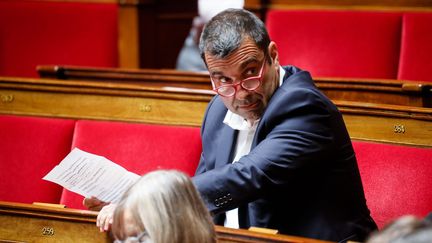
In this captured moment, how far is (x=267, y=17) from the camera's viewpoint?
1.62 m

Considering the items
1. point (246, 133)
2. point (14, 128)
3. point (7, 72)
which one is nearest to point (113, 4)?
point (7, 72)

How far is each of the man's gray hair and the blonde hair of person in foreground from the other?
0.33 m

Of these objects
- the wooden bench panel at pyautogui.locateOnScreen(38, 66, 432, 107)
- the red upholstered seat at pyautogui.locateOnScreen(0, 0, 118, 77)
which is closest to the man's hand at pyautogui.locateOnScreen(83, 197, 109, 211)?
the wooden bench panel at pyautogui.locateOnScreen(38, 66, 432, 107)

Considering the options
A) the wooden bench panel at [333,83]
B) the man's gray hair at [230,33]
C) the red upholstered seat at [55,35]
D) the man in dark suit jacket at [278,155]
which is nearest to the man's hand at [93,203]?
the man in dark suit jacket at [278,155]

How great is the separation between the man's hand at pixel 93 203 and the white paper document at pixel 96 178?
1 cm

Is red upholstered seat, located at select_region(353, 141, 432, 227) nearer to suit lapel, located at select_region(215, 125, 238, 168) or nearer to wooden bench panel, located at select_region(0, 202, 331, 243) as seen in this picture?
suit lapel, located at select_region(215, 125, 238, 168)

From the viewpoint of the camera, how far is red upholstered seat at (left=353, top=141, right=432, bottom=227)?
1005mm

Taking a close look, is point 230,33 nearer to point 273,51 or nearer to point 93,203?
point 273,51

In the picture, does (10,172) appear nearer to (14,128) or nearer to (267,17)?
(14,128)

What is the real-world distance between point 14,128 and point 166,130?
0.26 meters

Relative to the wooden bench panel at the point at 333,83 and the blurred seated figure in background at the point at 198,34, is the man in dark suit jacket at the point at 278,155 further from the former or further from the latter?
the blurred seated figure in background at the point at 198,34

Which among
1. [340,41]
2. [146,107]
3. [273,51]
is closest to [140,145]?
[146,107]

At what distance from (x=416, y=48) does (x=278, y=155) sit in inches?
27.1

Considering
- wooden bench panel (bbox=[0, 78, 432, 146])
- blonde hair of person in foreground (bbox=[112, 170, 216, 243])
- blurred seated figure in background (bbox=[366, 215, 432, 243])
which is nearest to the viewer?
blurred seated figure in background (bbox=[366, 215, 432, 243])
